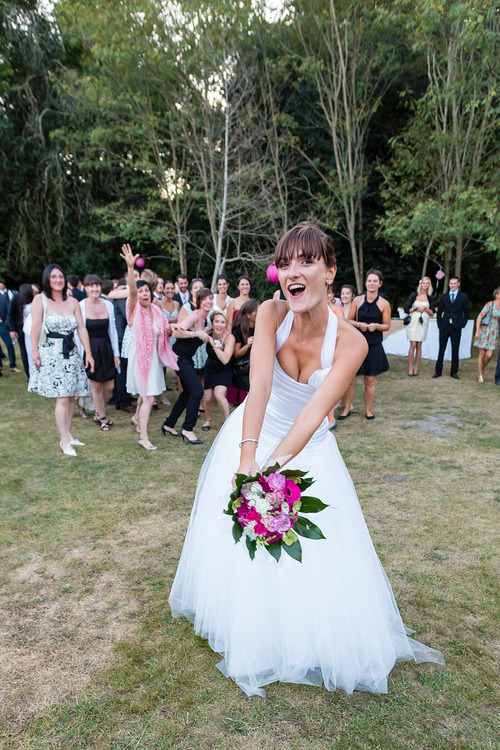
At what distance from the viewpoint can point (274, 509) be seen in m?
1.96

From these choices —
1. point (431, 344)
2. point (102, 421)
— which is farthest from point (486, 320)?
point (102, 421)

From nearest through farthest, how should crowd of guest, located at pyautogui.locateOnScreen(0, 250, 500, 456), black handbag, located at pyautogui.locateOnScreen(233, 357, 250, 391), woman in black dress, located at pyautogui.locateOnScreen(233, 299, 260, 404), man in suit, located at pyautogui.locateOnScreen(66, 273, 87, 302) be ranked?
crowd of guest, located at pyautogui.locateOnScreen(0, 250, 500, 456) < woman in black dress, located at pyautogui.locateOnScreen(233, 299, 260, 404) < black handbag, located at pyautogui.locateOnScreen(233, 357, 250, 391) < man in suit, located at pyautogui.locateOnScreen(66, 273, 87, 302)

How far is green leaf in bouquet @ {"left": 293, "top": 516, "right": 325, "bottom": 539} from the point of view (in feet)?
6.53

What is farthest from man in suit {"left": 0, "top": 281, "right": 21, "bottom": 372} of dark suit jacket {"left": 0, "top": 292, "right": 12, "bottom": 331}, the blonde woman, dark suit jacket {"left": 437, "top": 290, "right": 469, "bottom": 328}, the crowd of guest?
dark suit jacket {"left": 437, "top": 290, "right": 469, "bottom": 328}

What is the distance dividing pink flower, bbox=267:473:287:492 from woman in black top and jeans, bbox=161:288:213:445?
4641 millimetres

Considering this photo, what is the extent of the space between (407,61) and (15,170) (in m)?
15.8

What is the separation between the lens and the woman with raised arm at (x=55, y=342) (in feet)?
18.9

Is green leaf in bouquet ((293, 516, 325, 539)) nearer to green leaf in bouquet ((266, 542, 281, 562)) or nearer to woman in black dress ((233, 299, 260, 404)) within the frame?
green leaf in bouquet ((266, 542, 281, 562))

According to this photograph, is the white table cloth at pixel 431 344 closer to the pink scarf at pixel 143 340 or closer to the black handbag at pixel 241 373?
the black handbag at pixel 241 373

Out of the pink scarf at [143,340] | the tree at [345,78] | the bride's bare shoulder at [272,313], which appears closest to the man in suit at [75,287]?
the pink scarf at [143,340]

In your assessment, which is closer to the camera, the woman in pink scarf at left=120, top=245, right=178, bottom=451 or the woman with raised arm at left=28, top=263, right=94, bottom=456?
the woman with raised arm at left=28, top=263, right=94, bottom=456

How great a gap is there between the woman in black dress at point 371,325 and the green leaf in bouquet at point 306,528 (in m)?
5.76

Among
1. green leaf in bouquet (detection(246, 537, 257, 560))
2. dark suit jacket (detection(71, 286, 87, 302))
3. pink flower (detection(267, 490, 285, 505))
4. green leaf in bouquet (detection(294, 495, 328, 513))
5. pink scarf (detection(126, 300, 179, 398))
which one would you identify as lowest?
green leaf in bouquet (detection(246, 537, 257, 560))

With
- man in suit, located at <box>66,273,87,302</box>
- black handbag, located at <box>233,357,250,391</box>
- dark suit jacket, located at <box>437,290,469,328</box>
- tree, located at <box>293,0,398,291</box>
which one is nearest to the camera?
black handbag, located at <box>233,357,250,391</box>
